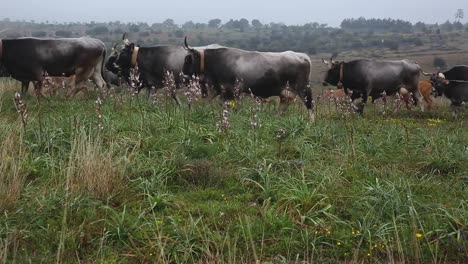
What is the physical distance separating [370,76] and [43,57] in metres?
8.50

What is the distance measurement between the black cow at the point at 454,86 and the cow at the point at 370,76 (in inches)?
33.5

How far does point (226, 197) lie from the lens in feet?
17.0

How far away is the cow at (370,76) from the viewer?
555 inches

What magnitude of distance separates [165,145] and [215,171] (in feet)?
3.55

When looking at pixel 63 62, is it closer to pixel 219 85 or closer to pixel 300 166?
pixel 219 85

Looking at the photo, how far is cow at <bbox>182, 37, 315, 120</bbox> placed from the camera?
11117 mm

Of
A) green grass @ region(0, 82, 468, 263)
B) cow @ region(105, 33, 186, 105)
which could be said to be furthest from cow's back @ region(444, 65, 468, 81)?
green grass @ region(0, 82, 468, 263)

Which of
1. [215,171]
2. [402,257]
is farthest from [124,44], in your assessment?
[402,257]

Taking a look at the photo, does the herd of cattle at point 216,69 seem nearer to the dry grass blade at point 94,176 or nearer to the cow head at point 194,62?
the cow head at point 194,62

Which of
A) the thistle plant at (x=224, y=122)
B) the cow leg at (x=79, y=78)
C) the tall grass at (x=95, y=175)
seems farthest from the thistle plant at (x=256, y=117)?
the cow leg at (x=79, y=78)

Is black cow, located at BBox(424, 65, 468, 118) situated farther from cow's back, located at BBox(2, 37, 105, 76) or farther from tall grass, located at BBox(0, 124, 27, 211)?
tall grass, located at BBox(0, 124, 27, 211)

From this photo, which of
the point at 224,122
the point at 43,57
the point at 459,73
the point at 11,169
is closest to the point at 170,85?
the point at 224,122

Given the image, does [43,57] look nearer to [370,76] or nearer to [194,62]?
[194,62]

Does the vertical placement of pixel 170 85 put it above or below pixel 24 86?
above
